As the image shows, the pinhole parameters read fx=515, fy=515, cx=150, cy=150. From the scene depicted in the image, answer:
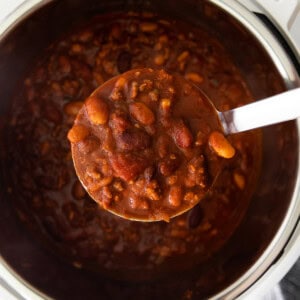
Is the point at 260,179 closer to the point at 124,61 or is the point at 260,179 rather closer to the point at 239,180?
the point at 239,180

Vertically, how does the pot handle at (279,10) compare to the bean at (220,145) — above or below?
above

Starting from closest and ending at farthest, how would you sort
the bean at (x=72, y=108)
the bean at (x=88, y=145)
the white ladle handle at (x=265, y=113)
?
1. the white ladle handle at (x=265, y=113)
2. the bean at (x=88, y=145)
3. the bean at (x=72, y=108)

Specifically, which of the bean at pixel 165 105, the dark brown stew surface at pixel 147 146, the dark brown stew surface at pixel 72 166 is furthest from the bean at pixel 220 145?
the dark brown stew surface at pixel 72 166

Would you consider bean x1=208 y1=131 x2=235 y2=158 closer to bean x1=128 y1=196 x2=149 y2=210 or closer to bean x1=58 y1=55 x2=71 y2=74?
bean x1=128 y1=196 x2=149 y2=210

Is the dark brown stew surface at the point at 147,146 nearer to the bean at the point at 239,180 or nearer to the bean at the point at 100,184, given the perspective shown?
the bean at the point at 100,184

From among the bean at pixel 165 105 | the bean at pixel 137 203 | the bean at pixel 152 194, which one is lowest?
the bean at pixel 137 203

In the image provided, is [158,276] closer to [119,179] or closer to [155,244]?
[155,244]

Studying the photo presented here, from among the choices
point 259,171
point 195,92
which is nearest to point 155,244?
point 259,171
